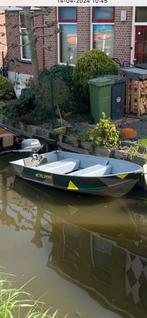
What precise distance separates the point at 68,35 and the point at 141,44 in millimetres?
3153

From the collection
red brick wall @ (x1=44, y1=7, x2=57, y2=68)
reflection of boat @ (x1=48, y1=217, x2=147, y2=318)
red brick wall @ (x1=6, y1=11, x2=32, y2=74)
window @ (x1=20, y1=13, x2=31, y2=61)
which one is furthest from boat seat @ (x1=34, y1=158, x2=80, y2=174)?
window @ (x1=20, y1=13, x2=31, y2=61)

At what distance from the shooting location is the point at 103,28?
539 inches

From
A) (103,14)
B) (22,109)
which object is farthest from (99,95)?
(103,14)

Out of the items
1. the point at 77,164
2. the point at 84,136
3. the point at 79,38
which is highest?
the point at 79,38

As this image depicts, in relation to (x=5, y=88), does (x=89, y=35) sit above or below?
above

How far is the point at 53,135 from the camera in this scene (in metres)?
10.4

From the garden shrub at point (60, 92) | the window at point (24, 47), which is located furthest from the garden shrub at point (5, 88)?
the window at point (24, 47)

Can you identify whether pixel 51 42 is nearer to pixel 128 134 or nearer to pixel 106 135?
pixel 128 134

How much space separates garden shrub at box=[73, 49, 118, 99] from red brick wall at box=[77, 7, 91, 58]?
9.46 ft

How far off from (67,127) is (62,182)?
2.49m

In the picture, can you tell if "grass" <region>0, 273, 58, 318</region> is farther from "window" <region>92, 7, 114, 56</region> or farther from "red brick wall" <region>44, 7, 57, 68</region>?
"red brick wall" <region>44, 7, 57, 68</region>

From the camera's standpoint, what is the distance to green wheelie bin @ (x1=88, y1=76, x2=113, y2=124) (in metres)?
10.3

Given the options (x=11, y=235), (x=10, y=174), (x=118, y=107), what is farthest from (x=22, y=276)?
(x=118, y=107)

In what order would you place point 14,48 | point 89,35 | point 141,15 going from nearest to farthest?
1. point 141,15
2. point 89,35
3. point 14,48
